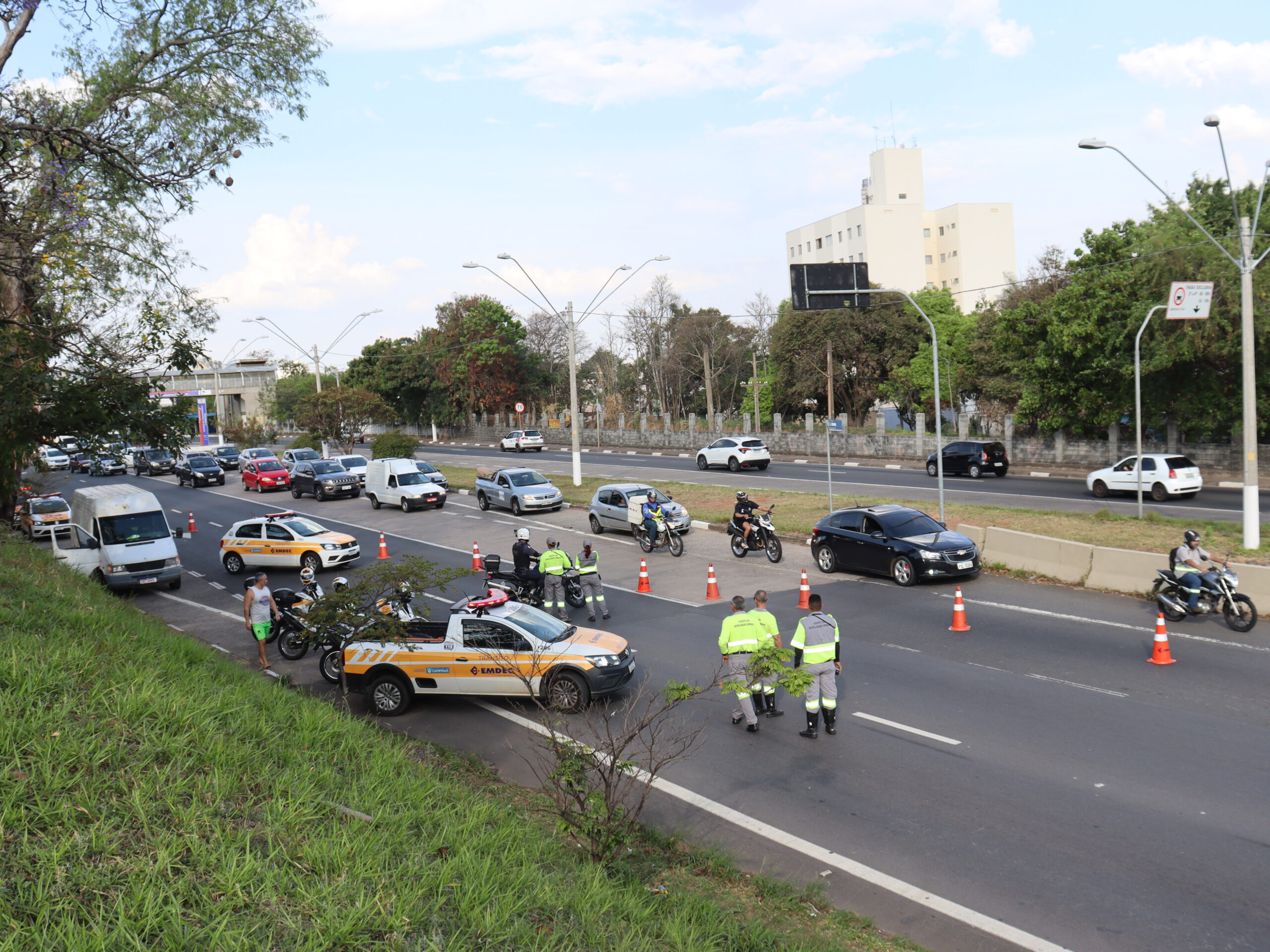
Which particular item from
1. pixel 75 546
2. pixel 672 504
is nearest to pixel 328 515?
pixel 75 546

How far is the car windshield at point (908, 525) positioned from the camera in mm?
18375

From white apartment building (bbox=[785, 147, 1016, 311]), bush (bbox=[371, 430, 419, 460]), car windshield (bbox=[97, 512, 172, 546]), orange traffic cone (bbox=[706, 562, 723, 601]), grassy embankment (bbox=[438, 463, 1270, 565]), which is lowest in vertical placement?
orange traffic cone (bbox=[706, 562, 723, 601])

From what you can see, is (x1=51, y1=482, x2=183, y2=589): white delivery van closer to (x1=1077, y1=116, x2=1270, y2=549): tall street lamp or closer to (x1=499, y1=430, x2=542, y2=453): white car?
(x1=1077, y1=116, x2=1270, y2=549): tall street lamp

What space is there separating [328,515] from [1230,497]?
30802 mm

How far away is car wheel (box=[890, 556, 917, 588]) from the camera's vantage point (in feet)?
57.8

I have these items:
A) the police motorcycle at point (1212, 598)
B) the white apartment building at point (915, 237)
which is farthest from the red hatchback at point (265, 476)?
the white apartment building at point (915, 237)

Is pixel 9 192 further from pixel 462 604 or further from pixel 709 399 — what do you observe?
pixel 709 399

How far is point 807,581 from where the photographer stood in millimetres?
17969

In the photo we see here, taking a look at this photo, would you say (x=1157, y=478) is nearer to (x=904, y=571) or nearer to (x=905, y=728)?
(x=904, y=571)

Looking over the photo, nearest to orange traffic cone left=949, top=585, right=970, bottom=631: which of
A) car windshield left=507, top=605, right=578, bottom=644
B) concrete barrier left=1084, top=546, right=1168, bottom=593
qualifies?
concrete barrier left=1084, top=546, right=1168, bottom=593

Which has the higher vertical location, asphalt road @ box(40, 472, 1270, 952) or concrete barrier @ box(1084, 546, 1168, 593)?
concrete barrier @ box(1084, 546, 1168, 593)

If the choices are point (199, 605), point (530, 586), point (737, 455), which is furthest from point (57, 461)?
point (530, 586)

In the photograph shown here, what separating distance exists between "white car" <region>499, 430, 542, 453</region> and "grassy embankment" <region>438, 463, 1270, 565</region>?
26.8 metres

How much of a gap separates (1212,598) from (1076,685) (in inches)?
161
